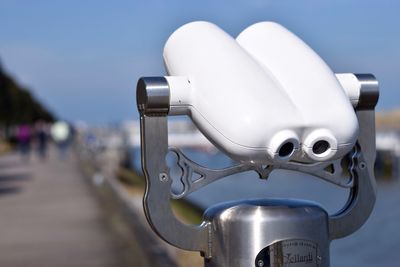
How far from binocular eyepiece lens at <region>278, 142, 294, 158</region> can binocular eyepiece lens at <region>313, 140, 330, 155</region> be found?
0.09 meters

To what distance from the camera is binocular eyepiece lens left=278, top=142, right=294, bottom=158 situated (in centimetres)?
297

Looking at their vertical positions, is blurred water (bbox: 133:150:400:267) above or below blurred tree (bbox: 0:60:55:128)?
below

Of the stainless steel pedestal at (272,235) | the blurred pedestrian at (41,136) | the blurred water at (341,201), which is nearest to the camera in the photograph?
the stainless steel pedestal at (272,235)

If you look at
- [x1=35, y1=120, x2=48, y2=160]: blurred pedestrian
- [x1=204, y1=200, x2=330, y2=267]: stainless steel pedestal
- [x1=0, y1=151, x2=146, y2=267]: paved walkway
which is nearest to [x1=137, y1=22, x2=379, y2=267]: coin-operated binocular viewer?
[x1=204, y1=200, x2=330, y2=267]: stainless steel pedestal

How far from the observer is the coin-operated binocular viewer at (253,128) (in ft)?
9.70

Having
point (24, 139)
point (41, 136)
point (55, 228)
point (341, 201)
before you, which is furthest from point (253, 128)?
point (24, 139)

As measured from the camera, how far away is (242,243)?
3.08m

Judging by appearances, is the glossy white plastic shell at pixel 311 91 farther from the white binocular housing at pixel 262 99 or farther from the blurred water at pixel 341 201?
the blurred water at pixel 341 201

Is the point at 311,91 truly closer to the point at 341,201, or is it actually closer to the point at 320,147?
the point at 320,147

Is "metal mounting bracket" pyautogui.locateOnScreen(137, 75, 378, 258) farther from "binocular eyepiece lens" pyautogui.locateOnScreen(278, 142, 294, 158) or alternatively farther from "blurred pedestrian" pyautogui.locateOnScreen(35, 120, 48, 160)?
"blurred pedestrian" pyautogui.locateOnScreen(35, 120, 48, 160)

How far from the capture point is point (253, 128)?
2900mm

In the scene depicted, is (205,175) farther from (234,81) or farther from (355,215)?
(355,215)

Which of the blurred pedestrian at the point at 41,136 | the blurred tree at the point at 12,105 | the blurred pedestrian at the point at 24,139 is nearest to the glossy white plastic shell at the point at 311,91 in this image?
the blurred pedestrian at the point at 24,139

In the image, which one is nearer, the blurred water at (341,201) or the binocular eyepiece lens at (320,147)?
the binocular eyepiece lens at (320,147)
